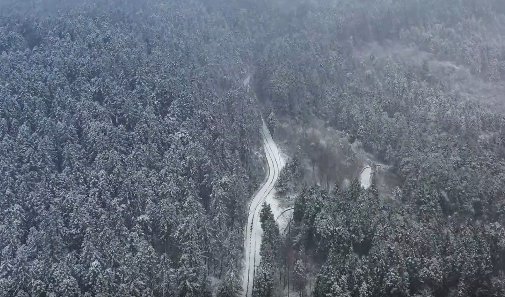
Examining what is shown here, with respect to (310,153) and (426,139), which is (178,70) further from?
(426,139)

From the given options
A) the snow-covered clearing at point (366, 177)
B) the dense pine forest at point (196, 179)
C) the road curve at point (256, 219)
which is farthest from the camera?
the snow-covered clearing at point (366, 177)

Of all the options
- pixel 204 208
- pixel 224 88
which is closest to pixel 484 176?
pixel 204 208

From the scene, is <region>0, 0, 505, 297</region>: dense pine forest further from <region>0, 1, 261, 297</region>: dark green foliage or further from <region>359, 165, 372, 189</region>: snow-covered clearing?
<region>359, 165, 372, 189</region>: snow-covered clearing

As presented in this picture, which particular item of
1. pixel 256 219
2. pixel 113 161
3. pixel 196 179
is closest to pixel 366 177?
pixel 256 219

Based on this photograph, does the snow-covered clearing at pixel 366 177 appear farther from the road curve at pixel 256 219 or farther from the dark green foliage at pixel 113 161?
the dark green foliage at pixel 113 161

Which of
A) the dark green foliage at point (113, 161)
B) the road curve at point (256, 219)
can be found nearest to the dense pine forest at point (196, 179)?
the dark green foliage at point (113, 161)

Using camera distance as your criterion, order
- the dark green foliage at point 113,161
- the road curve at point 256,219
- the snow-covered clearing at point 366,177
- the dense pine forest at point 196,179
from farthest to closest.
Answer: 1. the snow-covered clearing at point 366,177
2. the road curve at point 256,219
3. the dark green foliage at point 113,161
4. the dense pine forest at point 196,179

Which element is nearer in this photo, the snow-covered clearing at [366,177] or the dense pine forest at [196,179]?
the dense pine forest at [196,179]

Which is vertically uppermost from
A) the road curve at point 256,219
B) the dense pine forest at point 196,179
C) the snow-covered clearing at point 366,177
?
the dense pine forest at point 196,179
